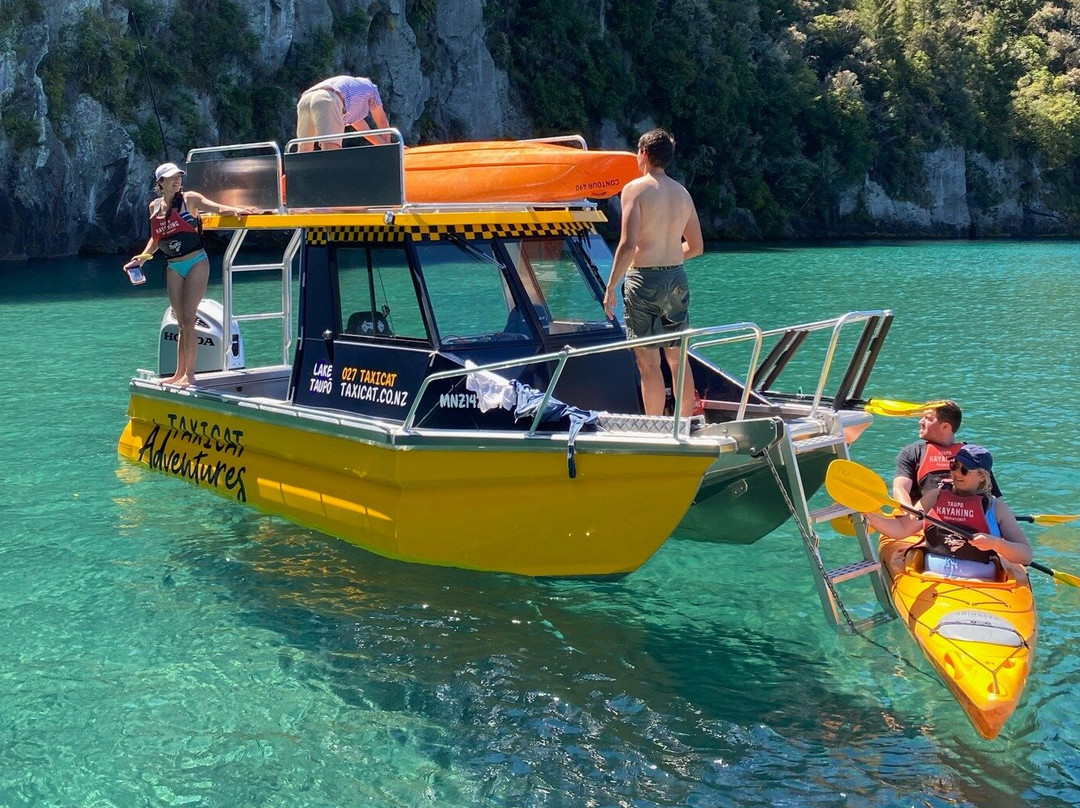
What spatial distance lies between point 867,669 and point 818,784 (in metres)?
1.39

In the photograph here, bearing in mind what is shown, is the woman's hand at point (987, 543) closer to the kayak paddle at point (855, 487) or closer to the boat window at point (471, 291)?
the kayak paddle at point (855, 487)

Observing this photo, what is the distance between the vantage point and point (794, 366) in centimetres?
1716

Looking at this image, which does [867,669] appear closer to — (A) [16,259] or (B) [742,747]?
(B) [742,747]

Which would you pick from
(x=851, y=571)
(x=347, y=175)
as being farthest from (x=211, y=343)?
(x=851, y=571)

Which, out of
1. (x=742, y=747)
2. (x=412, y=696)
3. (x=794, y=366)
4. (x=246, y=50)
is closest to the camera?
(x=742, y=747)

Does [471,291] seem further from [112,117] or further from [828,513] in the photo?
[112,117]

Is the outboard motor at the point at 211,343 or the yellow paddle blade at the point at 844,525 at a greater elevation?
the outboard motor at the point at 211,343

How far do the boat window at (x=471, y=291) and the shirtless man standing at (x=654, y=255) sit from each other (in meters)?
0.82

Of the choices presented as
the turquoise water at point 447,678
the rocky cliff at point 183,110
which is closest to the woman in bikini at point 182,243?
the turquoise water at point 447,678

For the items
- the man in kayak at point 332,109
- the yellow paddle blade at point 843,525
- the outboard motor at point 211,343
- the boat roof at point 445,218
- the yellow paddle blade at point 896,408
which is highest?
the man in kayak at point 332,109

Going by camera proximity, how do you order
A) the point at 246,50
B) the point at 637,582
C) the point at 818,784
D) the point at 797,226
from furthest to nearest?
the point at 797,226
the point at 246,50
the point at 637,582
the point at 818,784

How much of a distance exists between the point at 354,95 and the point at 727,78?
54016 mm

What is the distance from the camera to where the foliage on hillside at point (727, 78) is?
4047cm

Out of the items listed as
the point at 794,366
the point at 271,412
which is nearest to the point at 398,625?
the point at 271,412
